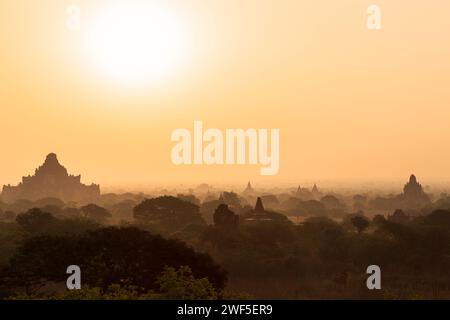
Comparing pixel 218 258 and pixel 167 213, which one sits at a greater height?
pixel 167 213

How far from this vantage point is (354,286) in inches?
2217

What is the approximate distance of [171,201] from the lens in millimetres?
105125

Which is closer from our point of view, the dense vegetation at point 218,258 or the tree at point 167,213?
the dense vegetation at point 218,258

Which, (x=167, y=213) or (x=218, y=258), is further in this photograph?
(x=167, y=213)

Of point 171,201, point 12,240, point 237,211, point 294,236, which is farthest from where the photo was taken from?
point 237,211

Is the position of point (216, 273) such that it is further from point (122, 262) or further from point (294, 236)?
point (294, 236)

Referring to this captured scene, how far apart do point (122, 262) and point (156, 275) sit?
2653 mm

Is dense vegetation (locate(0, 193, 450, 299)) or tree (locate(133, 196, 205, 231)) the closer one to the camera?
dense vegetation (locate(0, 193, 450, 299))

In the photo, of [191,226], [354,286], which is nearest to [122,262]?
[354,286]

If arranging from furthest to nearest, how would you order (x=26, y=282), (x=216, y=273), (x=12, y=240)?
(x=12, y=240)
(x=216, y=273)
(x=26, y=282)

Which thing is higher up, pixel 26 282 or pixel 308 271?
pixel 26 282
